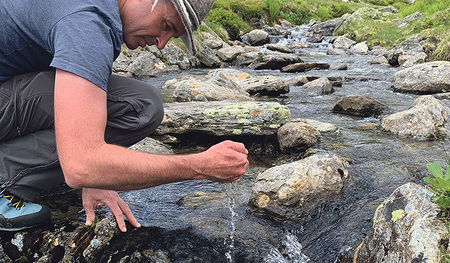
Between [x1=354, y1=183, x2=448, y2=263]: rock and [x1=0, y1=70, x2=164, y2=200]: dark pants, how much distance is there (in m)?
1.96

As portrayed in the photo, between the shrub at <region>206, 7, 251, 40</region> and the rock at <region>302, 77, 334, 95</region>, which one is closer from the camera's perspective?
the rock at <region>302, 77, 334, 95</region>

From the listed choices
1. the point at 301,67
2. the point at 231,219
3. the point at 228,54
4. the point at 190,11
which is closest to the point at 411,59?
the point at 301,67

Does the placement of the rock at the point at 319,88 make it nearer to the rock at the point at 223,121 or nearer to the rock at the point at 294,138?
the rock at the point at 294,138

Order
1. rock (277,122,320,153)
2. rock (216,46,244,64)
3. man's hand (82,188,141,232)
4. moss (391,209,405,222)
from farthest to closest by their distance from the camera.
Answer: rock (216,46,244,64) < rock (277,122,320,153) < man's hand (82,188,141,232) < moss (391,209,405,222)

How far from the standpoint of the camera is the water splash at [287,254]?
2734mm

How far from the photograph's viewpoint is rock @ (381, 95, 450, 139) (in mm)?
5781

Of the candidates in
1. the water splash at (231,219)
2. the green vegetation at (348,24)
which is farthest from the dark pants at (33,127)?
the green vegetation at (348,24)

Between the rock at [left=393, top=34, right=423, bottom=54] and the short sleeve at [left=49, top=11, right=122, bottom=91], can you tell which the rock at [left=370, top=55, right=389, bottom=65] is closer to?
the rock at [left=393, top=34, right=423, bottom=54]

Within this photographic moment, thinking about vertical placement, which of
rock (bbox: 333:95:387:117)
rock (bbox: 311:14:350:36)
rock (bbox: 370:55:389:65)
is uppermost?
rock (bbox: 333:95:387:117)

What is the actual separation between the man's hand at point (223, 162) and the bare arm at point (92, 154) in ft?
0.41

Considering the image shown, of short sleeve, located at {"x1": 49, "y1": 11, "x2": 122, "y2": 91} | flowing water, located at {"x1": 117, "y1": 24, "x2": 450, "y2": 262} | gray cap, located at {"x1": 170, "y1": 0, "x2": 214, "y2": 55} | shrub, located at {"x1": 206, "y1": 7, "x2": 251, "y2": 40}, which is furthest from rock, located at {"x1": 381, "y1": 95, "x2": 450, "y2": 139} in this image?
shrub, located at {"x1": 206, "y1": 7, "x2": 251, "y2": 40}

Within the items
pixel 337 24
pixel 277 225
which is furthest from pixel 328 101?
pixel 337 24

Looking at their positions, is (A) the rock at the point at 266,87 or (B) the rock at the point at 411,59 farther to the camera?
(B) the rock at the point at 411,59

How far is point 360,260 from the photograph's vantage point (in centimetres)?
246
